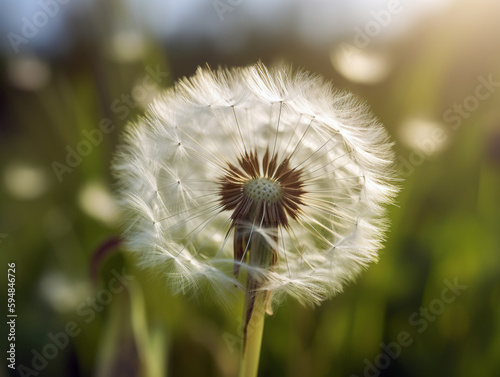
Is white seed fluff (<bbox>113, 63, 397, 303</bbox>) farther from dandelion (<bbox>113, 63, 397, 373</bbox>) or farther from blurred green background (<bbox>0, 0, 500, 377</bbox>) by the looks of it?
blurred green background (<bbox>0, 0, 500, 377</bbox>)

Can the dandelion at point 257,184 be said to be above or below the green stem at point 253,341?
above

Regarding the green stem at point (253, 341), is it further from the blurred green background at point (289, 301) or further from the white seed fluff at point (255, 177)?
the blurred green background at point (289, 301)

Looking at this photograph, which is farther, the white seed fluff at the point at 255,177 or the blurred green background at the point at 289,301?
the blurred green background at the point at 289,301

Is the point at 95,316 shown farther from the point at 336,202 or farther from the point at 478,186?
the point at 478,186

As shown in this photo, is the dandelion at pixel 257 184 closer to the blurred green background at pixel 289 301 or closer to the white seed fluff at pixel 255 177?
the white seed fluff at pixel 255 177

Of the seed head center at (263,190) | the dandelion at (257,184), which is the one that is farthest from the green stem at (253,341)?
the seed head center at (263,190)

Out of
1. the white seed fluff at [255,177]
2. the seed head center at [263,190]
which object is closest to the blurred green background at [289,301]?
the white seed fluff at [255,177]

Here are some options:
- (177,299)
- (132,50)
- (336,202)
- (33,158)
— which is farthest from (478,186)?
(33,158)

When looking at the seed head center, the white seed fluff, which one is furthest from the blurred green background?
the seed head center
